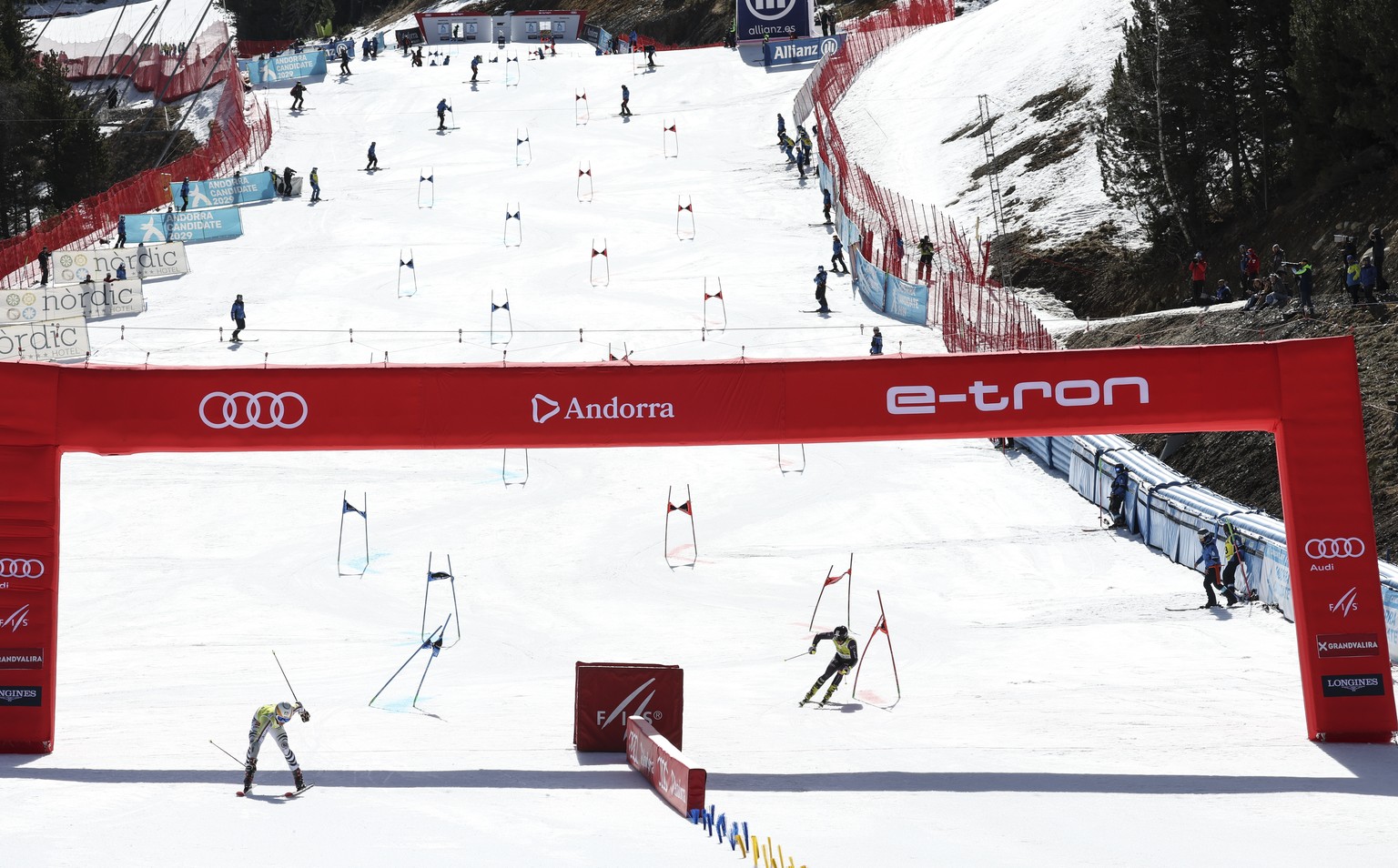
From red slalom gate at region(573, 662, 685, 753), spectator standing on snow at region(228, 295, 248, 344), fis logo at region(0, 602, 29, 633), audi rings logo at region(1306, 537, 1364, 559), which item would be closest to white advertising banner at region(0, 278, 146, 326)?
spectator standing on snow at region(228, 295, 248, 344)

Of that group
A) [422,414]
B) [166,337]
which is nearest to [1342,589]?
[422,414]

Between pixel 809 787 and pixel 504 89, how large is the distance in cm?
5212

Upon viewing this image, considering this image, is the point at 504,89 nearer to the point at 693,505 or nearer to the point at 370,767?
the point at 693,505

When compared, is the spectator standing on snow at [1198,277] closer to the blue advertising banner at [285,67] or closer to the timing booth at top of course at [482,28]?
the blue advertising banner at [285,67]

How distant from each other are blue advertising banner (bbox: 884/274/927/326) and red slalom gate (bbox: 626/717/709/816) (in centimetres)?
2299

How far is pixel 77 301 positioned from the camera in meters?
35.7

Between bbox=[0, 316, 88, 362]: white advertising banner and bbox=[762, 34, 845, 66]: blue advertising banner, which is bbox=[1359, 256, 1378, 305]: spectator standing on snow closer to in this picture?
bbox=[0, 316, 88, 362]: white advertising banner

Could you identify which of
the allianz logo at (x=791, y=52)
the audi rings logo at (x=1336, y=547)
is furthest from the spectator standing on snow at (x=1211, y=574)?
the allianz logo at (x=791, y=52)

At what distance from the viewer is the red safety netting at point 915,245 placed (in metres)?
32.1

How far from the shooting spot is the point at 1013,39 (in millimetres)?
54312

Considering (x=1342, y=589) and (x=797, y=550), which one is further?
(x=797, y=550)

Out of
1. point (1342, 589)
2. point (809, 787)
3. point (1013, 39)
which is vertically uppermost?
point (1013, 39)

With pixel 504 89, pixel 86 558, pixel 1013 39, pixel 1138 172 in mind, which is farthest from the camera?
pixel 504 89

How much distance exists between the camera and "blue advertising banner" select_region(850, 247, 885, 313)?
35656 millimetres
